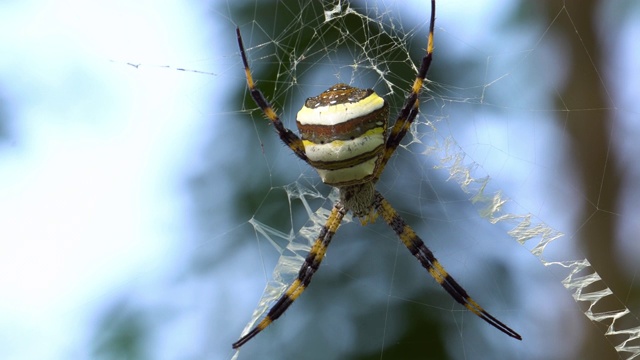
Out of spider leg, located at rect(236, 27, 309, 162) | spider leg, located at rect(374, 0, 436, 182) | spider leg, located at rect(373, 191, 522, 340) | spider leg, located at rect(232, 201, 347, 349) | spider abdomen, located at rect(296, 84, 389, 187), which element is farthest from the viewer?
spider leg, located at rect(232, 201, 347, 349)

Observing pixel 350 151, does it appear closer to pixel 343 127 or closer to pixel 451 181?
pixel 343 127

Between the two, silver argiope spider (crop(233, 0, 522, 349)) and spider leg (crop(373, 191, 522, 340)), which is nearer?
silver argiope spider (crop(233, 0, 522, 349))

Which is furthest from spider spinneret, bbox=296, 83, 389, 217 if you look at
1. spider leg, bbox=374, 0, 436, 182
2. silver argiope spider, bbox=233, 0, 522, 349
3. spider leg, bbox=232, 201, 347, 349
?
spider leg, bbox=232, 201, 347, 349

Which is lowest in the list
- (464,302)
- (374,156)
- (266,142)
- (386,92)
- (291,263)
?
(266,142)

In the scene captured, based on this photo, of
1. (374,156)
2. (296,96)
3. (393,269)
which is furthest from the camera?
(393,269)

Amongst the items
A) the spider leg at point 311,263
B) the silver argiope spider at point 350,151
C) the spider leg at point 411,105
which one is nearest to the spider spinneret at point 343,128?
the silver argiope spider at point 350,151

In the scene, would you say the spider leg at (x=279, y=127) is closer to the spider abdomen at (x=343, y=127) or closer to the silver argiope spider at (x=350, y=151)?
the silver argiope spider at (x=350, y=151)

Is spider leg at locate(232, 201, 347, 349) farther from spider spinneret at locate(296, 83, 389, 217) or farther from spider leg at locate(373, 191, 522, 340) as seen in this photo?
spider spinneret at locate(296, 83, 389, 217)

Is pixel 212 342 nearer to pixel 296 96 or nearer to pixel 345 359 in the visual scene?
pixel 345 359

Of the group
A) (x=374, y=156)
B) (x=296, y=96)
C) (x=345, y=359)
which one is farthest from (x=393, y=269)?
(x=374, y=156)
